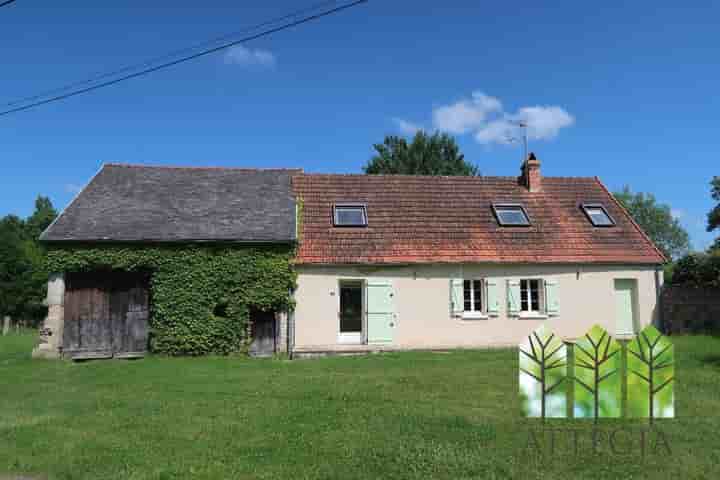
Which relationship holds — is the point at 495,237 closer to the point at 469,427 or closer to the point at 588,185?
the point at 588,185

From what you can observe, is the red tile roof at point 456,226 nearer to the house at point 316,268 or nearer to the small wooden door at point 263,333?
the house at point 316,268

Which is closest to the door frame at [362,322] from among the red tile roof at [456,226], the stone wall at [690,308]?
the red tile roof at [456,226]

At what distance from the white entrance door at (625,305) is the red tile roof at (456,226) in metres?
0.84

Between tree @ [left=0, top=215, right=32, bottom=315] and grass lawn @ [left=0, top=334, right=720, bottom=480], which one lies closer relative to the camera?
grass lawn @ [left=0, top=334, right=720, bottom=480]

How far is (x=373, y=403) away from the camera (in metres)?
7.91

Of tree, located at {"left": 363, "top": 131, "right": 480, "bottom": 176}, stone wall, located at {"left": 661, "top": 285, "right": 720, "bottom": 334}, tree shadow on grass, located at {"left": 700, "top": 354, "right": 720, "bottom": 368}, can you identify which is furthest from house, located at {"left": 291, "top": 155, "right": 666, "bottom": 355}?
tree, located at {"left": 363, "top": 131, "right": 480, "bottom": 176}

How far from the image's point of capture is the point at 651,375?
17.1 feet

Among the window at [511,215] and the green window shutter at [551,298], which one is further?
the window at [511,215]

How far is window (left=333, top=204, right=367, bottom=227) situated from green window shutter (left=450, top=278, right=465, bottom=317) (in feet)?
10.5

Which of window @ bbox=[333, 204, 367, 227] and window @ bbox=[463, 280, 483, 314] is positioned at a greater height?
window @ bbox=[333, 204, 367, 227]

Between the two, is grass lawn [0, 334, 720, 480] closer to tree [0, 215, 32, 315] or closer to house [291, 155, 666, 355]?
house [291, 155, 666, 355]

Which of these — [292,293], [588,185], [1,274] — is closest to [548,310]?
[588,185]

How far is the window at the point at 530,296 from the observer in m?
15.8

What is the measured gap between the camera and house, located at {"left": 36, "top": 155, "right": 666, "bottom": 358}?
46.8 feet
